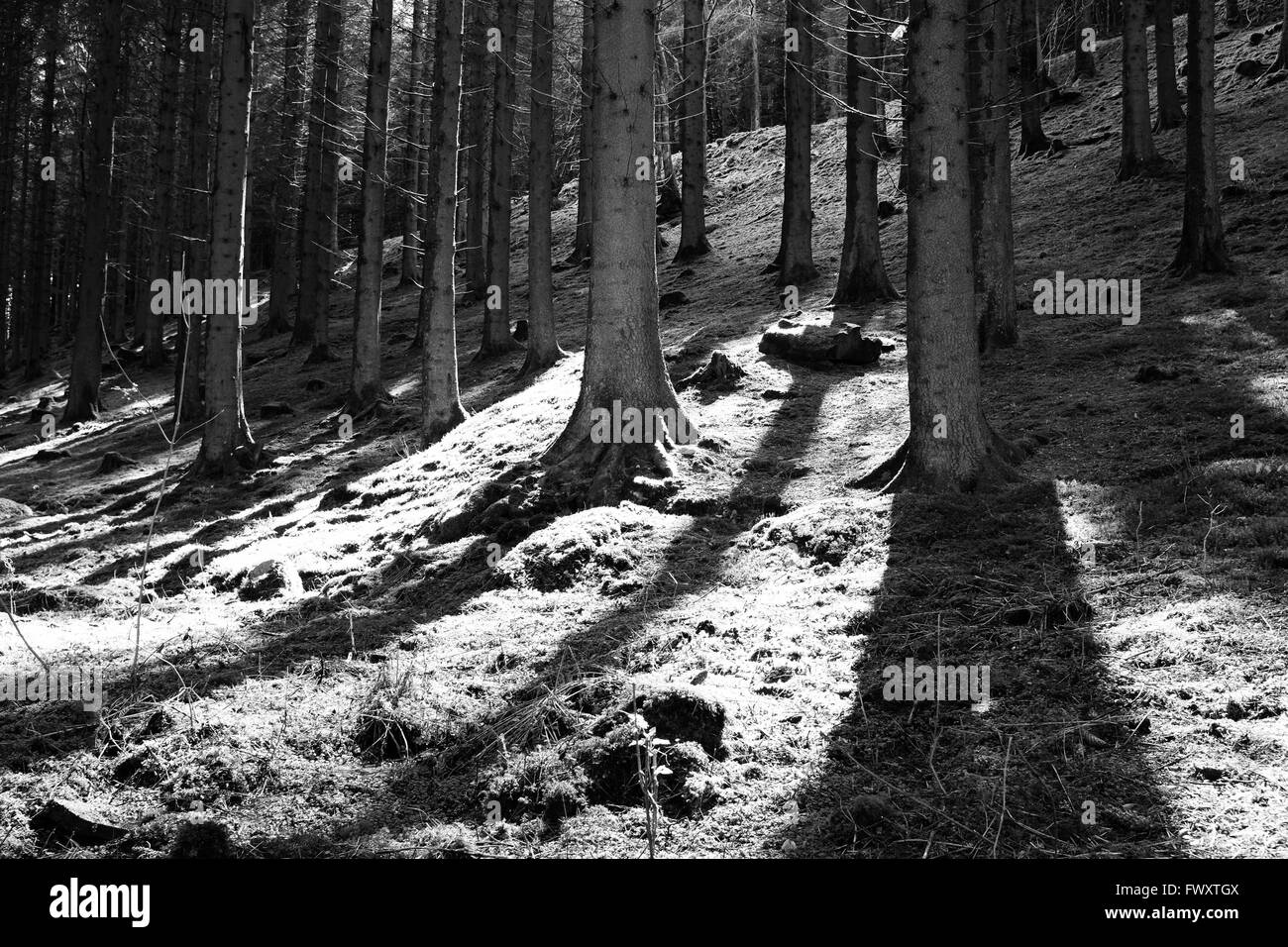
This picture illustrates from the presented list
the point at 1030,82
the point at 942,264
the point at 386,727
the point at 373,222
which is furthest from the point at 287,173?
the point at 386,727

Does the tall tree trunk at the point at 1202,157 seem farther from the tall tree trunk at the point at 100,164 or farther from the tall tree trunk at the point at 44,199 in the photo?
the tall tree trunk at the point at 44,199

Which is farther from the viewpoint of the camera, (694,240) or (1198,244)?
(694,240)

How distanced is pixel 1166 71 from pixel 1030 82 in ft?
14.8

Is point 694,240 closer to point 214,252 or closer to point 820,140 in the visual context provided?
point 820,140

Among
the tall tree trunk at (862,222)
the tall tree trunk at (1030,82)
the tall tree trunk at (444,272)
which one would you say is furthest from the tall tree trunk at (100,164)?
the tall tree trunk at (1030,82)

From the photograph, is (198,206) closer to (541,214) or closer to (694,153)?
(541,214)

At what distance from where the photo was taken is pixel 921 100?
7.37 meters

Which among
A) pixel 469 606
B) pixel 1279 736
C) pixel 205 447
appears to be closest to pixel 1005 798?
pixel 1279 736

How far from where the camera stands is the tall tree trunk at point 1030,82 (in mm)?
15035

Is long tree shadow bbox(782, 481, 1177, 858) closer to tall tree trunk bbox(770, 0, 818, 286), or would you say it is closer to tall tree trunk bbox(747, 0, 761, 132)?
tall tree trunk bbox(770, 0, 818, 286)

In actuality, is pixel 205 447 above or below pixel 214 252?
below

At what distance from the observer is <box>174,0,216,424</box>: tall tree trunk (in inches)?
696

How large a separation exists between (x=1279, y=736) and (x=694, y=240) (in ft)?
66.6

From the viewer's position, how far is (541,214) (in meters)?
16.3
